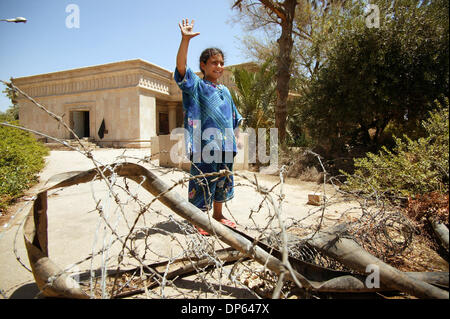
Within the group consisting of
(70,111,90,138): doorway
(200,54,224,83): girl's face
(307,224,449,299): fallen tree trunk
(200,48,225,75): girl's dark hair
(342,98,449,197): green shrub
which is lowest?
(307,224,449,299): fallen tree trunk

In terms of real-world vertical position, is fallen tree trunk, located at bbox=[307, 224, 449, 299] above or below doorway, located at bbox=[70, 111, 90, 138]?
below

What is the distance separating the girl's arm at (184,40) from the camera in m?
1.94

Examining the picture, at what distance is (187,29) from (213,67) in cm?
44

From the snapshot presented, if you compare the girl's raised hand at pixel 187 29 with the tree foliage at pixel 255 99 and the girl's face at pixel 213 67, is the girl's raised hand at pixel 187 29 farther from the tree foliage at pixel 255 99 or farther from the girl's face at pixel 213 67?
the tree foliage at pixel 255 99

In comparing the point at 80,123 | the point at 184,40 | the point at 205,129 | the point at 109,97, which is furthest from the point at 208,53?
the point at 80,123

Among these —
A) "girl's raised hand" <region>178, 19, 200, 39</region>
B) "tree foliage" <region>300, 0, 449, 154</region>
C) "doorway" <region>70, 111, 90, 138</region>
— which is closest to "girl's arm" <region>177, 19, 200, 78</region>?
"girl's raised hand" <region>178, 19, 200, 39</region>

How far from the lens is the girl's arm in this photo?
1942mm

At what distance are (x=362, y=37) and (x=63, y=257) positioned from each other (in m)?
5.92

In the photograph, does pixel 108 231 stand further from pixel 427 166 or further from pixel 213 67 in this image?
pixel 427 166

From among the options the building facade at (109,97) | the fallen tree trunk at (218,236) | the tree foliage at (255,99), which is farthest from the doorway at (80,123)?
the fallen tree trunk at (218,236)

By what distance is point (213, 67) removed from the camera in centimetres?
231

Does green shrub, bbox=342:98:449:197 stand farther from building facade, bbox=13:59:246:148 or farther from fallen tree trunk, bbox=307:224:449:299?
building facade, bbox=13:59:246:148
